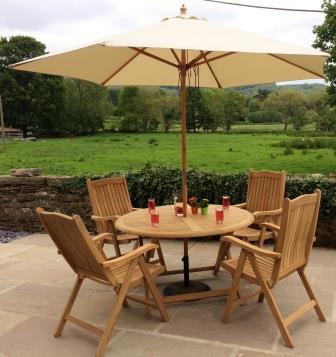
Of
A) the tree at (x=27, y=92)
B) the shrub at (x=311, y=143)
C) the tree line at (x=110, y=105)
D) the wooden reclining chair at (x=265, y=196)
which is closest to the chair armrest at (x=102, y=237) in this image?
the wooden reclining chair at (x=265, y=196)

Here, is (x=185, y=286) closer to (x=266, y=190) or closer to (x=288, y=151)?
(x=266, y=190)

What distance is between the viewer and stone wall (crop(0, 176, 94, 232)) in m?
6.73

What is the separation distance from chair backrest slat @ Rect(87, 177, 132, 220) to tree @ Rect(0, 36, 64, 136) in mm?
42240

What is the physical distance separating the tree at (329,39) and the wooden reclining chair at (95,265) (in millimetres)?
12991

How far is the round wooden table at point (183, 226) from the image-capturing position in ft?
11.3

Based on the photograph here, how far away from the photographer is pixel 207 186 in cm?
607

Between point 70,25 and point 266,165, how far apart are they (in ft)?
36.6

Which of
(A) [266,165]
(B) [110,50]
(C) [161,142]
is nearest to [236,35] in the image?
(B) [110,50]

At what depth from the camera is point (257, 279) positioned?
3.20m

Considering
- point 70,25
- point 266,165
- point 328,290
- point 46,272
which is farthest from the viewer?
point 266,165

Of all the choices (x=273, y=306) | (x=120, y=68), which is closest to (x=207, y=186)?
(x=120, y=68)

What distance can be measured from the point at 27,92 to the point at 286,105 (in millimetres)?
24852

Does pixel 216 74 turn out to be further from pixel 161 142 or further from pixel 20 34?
pixel 20 34

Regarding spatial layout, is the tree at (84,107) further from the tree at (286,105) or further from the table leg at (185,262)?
the table leg at (185,262)
